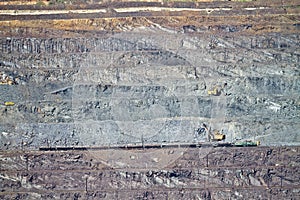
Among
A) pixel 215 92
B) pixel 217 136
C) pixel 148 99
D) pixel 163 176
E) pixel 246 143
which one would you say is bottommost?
pixel 163 176

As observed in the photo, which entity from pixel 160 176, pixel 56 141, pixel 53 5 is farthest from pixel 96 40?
pixel 160 176

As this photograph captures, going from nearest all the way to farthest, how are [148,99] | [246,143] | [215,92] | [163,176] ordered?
[163,176]
[246,143]
[148,99]
[215,92]

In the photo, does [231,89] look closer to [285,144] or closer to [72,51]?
[285,144]

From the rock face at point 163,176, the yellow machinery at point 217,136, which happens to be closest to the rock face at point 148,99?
the rock face at point 163,176

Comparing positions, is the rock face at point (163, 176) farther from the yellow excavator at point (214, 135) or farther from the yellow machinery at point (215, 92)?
the yellow machinery at point (215, 92)

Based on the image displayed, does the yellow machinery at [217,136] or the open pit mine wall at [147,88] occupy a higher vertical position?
the open pit mine wall at [147,88]

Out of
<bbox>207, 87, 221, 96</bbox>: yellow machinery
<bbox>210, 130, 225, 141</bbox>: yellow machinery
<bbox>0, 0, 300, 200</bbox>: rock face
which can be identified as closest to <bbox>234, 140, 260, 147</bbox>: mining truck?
<bbox>0, 0, 300, 200</bbox>: rock face

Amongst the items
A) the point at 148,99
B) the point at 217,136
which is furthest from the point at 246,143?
the point at 148,99

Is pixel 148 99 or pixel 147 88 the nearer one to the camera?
pixel 148 99

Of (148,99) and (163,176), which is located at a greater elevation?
(148,99)

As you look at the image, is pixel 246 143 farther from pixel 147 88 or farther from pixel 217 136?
pixel 147 88
